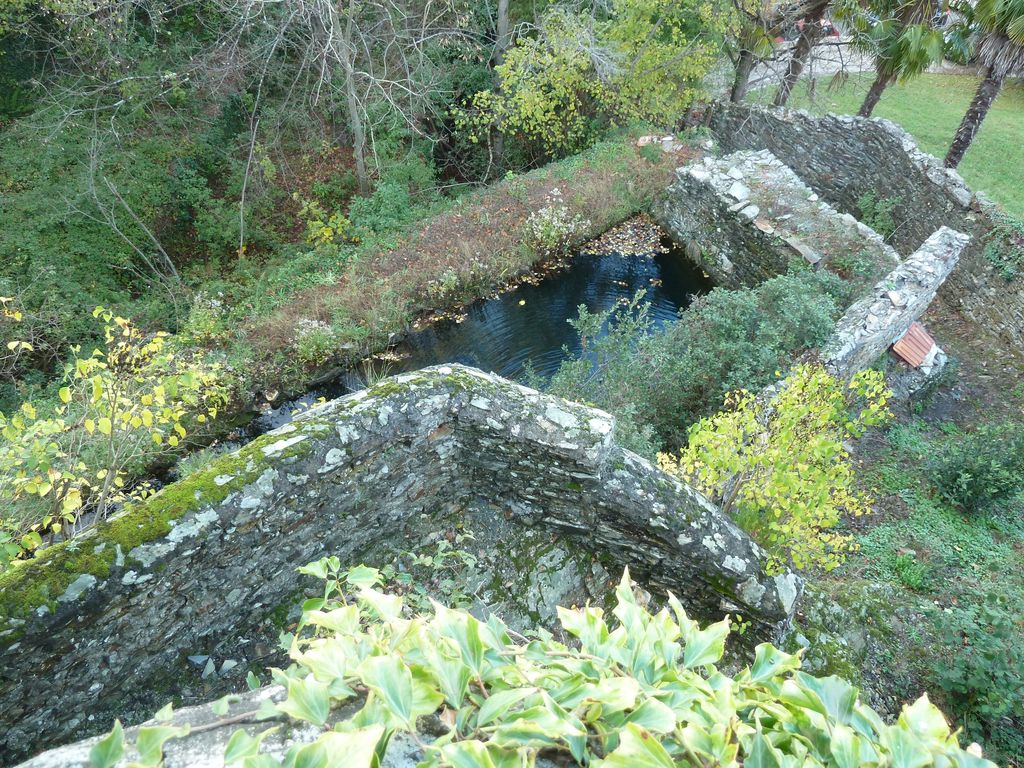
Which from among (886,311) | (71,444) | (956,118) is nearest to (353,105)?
(71,444)

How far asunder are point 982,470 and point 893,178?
763 cm

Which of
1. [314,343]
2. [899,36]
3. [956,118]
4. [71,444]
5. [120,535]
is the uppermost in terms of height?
[899,36]

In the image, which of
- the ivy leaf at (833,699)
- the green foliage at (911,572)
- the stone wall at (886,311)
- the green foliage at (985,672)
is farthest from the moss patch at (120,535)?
the stone wall at (886,311)

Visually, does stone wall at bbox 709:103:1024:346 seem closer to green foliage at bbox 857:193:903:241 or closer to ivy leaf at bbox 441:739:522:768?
green foliage at bbox 857:193:903:241

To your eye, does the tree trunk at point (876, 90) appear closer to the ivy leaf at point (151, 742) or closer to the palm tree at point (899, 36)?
the palm tree at point (899, 36)

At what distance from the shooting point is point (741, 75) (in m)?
14.4

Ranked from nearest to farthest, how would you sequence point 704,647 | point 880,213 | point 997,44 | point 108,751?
1. point 108,751
2. point 704,647
3. point 997,44
4. point 880,213

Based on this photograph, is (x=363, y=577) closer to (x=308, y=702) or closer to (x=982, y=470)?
(x=308, y=702)

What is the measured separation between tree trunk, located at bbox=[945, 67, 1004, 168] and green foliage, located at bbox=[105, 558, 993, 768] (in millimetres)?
13146

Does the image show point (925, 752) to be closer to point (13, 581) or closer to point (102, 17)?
point (13, 581)

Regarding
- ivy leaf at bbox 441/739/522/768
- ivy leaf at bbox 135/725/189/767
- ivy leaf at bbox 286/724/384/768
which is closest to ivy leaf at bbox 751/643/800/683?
ivy leaf at bbox 441/739/522/768

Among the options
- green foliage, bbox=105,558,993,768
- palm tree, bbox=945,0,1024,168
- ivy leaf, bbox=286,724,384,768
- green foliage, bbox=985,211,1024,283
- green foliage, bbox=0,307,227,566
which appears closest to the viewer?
ivy leaf, bbox=286,724,384,768

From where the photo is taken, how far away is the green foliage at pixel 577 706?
3.93 ft

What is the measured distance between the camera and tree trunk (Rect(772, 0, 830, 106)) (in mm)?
12558
